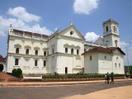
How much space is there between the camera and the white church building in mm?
50031

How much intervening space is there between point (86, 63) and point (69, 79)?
60.1 feet

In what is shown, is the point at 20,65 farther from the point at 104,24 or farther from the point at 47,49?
the point at 104,24

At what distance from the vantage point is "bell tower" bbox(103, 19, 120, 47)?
64.9 m

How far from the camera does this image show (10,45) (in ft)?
163

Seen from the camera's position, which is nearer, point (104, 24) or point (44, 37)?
point (44, 37)

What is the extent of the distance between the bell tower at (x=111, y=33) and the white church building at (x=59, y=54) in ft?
32.3

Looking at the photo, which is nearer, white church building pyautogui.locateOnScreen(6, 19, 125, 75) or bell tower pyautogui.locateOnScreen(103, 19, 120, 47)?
white church building pyautogui.locateOnScreen(6, 19, 125, 75)

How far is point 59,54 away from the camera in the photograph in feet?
165

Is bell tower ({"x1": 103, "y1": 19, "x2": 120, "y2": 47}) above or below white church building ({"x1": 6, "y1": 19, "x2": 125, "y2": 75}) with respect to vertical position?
above

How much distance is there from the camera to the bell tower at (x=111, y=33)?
64869mm

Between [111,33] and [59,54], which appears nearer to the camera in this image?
[59,54]

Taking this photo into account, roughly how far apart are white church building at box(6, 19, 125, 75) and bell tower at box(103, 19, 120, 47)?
9.83 meters

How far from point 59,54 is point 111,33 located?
2532 cm

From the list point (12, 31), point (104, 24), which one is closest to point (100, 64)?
point (104, 24)
